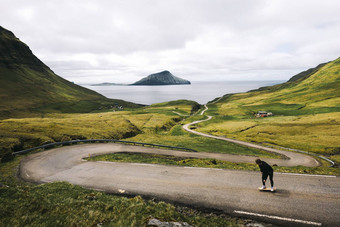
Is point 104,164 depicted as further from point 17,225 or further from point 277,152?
point 277,152

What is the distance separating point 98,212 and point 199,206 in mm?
6897

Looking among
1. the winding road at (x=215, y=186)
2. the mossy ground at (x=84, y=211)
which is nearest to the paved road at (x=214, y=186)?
the winding road at (x=215, y=186)

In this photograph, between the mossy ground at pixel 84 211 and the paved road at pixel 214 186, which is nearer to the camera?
the mossy ground at pixel 84 211

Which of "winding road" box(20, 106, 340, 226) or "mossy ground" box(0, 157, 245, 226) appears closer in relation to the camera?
"mossy ground" box(0, 157, 245, 226)

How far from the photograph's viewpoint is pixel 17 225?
8.80 metres

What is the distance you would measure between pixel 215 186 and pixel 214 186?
9 cm

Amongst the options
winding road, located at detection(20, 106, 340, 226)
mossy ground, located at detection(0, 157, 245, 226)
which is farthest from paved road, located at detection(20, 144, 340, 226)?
mossy ground, located at detection(0, 157, 245, 226)

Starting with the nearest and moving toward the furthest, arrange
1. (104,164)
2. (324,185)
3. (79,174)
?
(324,185)
(79,174)
(104,164)

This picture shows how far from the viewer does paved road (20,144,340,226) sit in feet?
37.2

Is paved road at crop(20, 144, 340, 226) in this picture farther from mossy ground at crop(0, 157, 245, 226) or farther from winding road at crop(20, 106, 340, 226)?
mossy ground at crop(0, 157, 245, 226)

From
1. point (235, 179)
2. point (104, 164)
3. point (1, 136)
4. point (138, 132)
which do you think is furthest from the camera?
point (138, 132)

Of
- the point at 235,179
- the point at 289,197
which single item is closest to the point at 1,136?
the point at 235,179

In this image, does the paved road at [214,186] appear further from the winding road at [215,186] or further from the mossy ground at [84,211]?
the mossy ground at [84,211]

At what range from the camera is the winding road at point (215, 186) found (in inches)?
444
